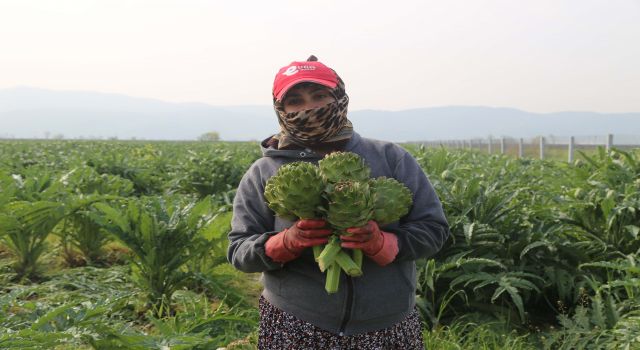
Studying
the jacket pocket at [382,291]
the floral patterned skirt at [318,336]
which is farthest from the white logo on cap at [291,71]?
the floral patterned skirt at [318,336]

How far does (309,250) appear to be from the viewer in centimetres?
193

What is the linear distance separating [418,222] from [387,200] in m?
0.27

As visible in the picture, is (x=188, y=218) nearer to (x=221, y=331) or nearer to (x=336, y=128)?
(x=221, y=331)

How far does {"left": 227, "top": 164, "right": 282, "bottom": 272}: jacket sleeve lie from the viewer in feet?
6.40

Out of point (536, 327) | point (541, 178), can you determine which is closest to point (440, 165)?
point (541, 178)

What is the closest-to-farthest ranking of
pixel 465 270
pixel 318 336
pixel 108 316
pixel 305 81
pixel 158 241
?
pixel 305 81, pixel 318 336, pixel 465 270, pixel 108 316, pixel 158 241

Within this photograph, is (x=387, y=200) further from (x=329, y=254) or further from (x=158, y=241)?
(x=158, y=241)

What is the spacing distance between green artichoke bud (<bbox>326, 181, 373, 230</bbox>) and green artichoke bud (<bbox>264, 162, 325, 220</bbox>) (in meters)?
0.04

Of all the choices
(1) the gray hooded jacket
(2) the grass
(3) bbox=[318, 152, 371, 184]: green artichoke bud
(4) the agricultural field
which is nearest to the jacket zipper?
(1) the gray hooded jacket

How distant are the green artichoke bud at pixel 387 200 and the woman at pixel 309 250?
0.08 meters

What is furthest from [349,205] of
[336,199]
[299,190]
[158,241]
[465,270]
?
[158,241]

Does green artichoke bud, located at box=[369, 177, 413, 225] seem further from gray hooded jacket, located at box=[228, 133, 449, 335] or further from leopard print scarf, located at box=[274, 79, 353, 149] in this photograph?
leopard print scarf, located at box=[274, 79, 353, 149]

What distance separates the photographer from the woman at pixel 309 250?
6.29 ft

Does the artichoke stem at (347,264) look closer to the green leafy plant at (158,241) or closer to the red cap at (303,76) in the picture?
the red cap at (303,76)
